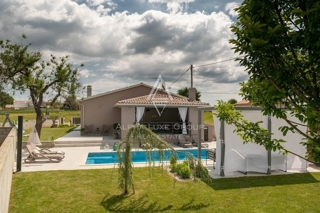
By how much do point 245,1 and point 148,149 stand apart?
22.3 feet

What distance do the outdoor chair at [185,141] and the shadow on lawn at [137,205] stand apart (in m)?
12.6

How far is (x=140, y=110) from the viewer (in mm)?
23641

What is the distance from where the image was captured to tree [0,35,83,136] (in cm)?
2138

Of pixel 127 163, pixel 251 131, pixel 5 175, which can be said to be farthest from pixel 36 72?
pixel 251 131

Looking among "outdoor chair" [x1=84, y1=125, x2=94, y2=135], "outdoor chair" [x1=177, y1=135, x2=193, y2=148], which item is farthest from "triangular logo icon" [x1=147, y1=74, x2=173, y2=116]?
"outdoor chair" [x1=84, y1=125, x2=94, y2=135]

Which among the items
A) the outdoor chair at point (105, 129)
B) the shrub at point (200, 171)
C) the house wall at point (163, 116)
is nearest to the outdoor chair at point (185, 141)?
the house wall at point (163, 116)

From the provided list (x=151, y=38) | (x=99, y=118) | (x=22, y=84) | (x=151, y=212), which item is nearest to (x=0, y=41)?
(x=22, y=84)

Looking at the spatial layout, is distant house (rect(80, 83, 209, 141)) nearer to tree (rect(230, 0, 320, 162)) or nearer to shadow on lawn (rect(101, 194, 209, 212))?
shadow on lawn (rect(101, 194, 209, 212))

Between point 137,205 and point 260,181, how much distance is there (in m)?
6.19

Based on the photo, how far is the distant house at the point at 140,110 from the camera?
2369cm

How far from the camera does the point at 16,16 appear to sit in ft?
61.6

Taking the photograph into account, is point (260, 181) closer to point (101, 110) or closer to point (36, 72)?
point (101, 110)

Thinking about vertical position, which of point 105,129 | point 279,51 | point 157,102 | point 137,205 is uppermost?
point 157,102

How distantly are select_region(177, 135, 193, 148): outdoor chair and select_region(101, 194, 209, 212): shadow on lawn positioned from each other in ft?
41.4
